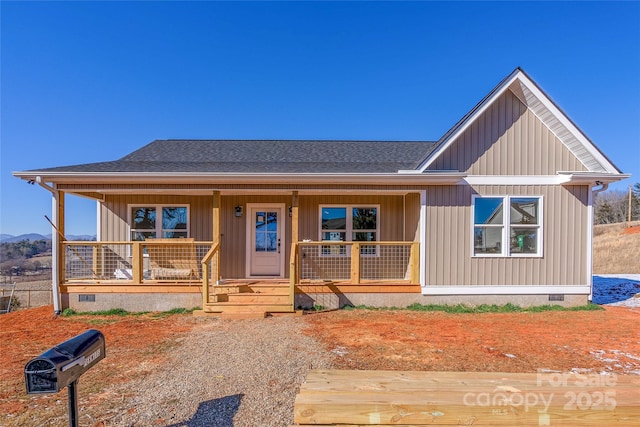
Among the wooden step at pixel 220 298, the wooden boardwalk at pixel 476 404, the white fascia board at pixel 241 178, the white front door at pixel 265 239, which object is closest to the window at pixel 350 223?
the white front door at pixel 265 239

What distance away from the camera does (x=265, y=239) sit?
9727mm

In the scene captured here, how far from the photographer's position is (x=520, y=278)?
7938 millimetres

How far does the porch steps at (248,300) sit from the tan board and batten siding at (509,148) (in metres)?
5.07

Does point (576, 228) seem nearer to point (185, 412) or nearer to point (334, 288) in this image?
point (334, 288)

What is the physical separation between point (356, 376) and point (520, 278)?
7039 mm

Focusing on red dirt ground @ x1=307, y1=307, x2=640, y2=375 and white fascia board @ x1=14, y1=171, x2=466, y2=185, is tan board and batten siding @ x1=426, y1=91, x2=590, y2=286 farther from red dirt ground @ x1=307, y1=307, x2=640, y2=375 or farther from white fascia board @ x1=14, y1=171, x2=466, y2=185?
red dirt ground @ x1=307, y1=307, x2=640, y2=375

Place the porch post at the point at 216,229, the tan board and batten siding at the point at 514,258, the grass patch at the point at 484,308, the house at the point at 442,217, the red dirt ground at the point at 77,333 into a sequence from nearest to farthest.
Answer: the red dirt ground at the point at 77,333
the house at the point at 442,217
the grass patch at the point at 484,308
the porch post at the point at 216,229
the tan board and batten siding at the point at 514,258

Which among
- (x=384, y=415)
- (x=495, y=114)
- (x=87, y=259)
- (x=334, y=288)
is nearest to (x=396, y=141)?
(x=495, y=114)

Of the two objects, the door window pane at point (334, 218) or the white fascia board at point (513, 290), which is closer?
the white fascia board at point (513, 290)

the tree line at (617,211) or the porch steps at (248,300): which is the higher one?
the tree line at (617,211)

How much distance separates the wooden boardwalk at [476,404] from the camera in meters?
2.11

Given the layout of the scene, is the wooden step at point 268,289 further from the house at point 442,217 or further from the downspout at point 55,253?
the downspout at point 55,253

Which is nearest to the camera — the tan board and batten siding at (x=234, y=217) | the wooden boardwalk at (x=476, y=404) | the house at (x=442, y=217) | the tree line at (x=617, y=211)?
the wooden boardwalk at (x=476, y=404)

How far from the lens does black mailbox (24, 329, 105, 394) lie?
6.57 feet
